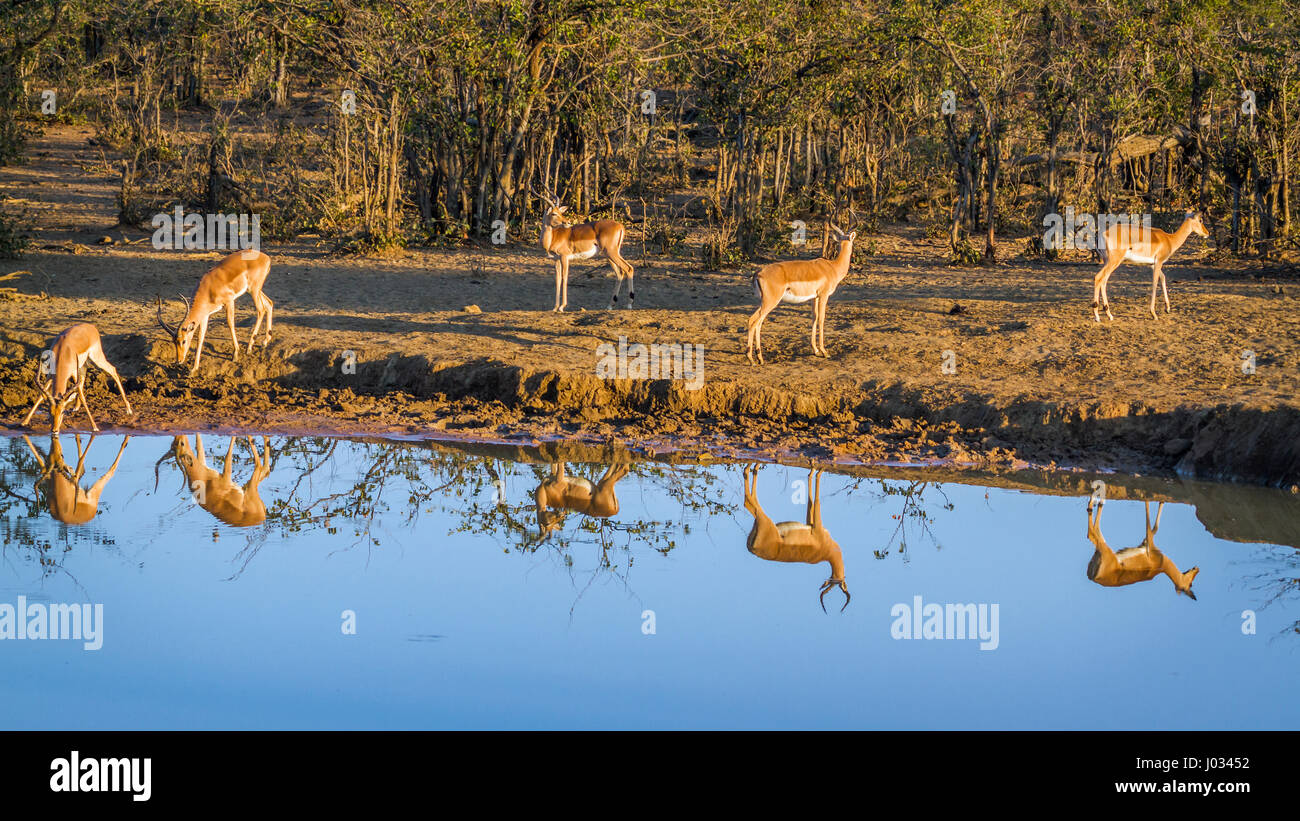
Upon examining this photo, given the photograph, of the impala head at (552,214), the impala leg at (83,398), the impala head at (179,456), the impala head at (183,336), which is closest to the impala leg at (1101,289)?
the impala head at (552,214)

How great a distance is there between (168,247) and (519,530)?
8948 millimetres

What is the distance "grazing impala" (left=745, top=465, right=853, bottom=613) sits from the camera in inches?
317

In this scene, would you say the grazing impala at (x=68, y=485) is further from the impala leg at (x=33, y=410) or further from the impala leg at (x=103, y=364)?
the impala leg at (x=103, y=364)

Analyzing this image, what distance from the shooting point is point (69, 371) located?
10281 millimetres

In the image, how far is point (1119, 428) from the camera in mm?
9773

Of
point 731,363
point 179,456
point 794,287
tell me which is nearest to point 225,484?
point 179,456

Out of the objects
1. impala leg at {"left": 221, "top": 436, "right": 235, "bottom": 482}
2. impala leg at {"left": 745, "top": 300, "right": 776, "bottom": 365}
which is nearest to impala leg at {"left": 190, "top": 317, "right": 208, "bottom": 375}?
impala leg at {"left": 221, "top": 436, "right": 235, "bottom": 482}

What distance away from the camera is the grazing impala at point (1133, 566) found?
7.59 metres

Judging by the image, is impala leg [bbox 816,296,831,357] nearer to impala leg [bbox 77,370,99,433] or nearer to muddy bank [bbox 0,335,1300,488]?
muddy bank [bbox 0,335,1300,488]

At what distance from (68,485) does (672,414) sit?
4.43m

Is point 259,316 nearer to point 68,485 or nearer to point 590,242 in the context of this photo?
point 68,485

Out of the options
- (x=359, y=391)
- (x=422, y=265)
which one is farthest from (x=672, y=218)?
(x=359, y=391)

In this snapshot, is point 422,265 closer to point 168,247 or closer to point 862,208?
point 168,247

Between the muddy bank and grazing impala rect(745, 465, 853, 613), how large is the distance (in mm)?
984
